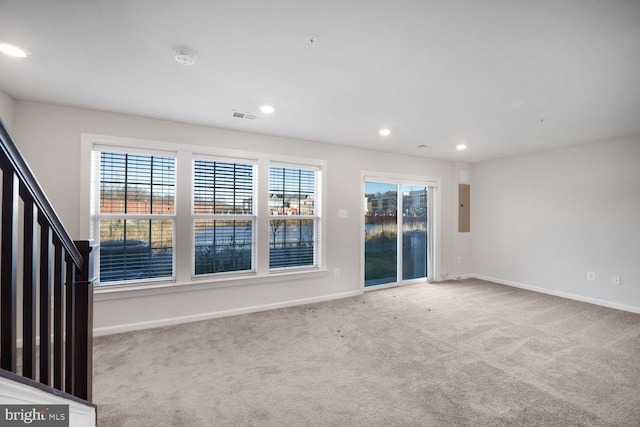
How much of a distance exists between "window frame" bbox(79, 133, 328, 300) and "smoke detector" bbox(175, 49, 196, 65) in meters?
1.58

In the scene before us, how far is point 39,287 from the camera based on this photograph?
130cm

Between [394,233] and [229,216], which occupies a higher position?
[229,216]

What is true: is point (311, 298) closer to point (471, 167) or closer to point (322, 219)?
point (322, 219)

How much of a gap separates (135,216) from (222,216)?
3.14ft

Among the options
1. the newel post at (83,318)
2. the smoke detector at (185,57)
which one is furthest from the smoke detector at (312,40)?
the newel post at (83,318)

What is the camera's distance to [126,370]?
245 cm

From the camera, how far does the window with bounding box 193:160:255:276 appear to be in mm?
3686

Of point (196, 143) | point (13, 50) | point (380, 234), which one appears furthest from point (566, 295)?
point (13, 50)

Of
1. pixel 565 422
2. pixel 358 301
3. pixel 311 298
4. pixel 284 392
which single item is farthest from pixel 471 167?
pixel 284 392

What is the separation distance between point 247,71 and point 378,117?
1615 mm

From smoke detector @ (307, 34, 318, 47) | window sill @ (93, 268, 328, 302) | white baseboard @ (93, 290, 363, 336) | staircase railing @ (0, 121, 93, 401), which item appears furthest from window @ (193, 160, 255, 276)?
smoke detector @ (307, 34, 318, 47)

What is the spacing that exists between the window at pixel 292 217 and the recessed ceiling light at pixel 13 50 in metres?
2.53

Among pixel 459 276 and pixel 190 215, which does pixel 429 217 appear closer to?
pixel 459 276

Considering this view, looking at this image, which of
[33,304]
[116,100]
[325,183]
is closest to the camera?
[33,304]
